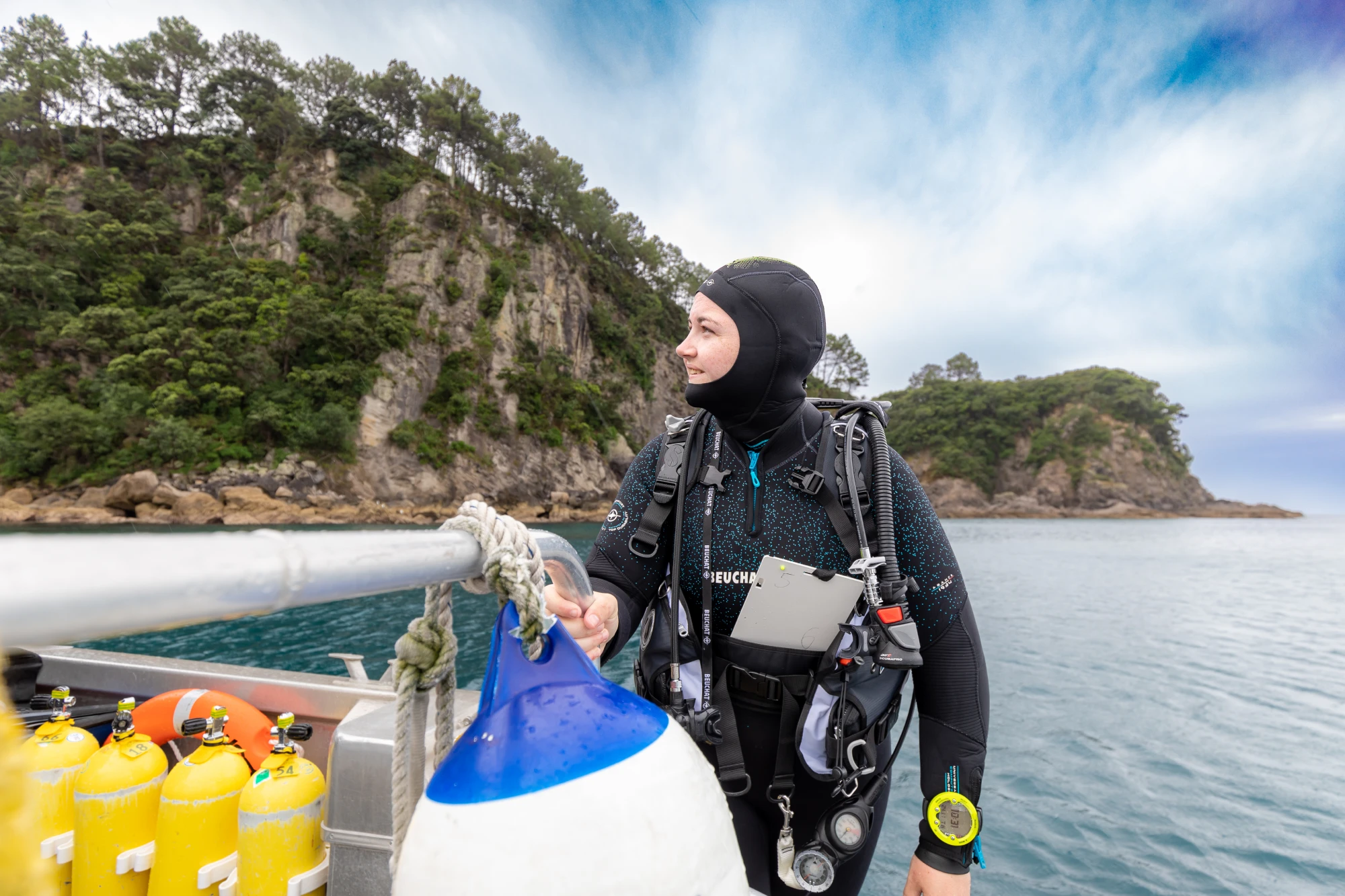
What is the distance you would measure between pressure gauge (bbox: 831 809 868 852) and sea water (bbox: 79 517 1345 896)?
238 cm

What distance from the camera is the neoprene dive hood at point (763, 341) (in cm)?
164

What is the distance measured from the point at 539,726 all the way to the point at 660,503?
3.59 feet

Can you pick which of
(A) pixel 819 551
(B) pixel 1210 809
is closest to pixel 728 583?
(A) pixel 819 551

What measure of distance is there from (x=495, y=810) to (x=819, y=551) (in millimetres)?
1194

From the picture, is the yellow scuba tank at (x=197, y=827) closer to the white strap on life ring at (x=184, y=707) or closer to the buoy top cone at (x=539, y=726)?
the white strap on life ring at (x=184, y=707)

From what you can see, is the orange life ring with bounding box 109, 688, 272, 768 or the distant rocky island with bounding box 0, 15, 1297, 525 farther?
the distant rocky island with bounding box 0, 15, 1297, 525

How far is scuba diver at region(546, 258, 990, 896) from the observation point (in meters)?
1.56

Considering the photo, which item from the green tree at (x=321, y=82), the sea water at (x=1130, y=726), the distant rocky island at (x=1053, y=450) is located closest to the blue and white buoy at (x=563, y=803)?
the sea water at (x=1130, y=726)

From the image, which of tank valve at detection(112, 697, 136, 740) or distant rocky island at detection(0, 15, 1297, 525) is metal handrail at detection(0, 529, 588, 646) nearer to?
tank valve at detection(112, 697, 136, 740)

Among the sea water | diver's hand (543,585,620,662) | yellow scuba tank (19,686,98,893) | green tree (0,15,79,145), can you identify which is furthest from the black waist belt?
green tree (0,15,79,145)

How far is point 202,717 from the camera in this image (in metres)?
1.99

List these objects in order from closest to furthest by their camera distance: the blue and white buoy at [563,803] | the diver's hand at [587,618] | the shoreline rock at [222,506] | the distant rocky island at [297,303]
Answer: the blue and white buoy at [563,803] < the diver's hand at [587,618] < the shoreline rock at [222,506] < the distant rocky island at [297,303]

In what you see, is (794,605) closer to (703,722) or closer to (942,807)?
(703,722)

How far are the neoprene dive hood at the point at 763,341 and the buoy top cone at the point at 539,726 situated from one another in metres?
1.03
